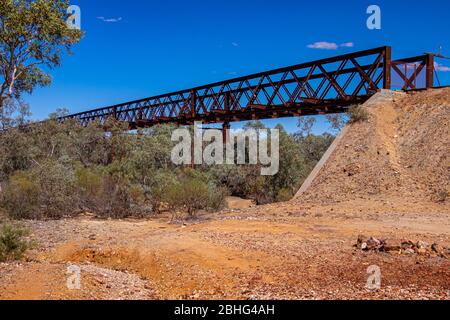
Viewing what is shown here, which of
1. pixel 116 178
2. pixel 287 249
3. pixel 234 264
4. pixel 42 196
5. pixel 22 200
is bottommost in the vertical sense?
pixel 234 264

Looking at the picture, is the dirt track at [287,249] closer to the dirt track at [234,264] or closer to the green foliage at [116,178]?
the dirt track at [234,264]

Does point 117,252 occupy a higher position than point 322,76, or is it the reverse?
point 322,76

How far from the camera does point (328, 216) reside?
12734 mm

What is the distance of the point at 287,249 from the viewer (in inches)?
325

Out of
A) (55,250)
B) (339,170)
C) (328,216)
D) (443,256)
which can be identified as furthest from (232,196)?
(443,256)

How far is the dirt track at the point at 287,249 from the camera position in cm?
611

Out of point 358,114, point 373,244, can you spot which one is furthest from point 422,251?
point 358,114

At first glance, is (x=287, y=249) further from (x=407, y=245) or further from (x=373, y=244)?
(x=407, y=245)

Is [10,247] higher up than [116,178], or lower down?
lower down

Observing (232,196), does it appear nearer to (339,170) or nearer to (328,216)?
(339,170)

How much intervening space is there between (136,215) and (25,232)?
28.8ft

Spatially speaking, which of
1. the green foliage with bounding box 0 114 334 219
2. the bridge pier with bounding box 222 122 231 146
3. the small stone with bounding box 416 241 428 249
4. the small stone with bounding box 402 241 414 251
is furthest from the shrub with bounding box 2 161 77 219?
the small stone with bounding box 416 241 428 249

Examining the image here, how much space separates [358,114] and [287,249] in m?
12.2

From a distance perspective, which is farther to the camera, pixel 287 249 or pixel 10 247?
pixel 287 249
